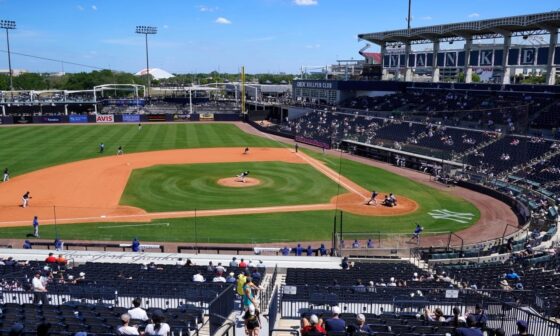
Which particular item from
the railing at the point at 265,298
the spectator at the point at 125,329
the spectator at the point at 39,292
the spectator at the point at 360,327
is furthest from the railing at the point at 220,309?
the spectator at the point at 39,292

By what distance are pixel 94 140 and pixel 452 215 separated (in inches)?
2052

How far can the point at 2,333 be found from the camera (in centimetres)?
858

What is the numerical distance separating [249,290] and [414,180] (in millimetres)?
34080

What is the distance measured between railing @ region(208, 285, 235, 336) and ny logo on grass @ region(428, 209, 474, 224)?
22824 millimetres

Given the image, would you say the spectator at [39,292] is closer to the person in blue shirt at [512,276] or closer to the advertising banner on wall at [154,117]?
the person in blue shirt at [512,276]

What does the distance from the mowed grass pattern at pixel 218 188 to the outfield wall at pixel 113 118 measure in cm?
4659

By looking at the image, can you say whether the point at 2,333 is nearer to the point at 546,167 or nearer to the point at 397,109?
the point at 546,167

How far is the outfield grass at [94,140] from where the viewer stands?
170 ft

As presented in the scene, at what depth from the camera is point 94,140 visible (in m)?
66.1

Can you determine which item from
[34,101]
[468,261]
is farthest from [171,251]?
[34,101]

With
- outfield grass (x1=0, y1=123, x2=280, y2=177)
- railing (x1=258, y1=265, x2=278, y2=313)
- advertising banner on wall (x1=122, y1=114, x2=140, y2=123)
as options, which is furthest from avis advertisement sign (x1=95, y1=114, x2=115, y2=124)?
railing (x1=258, y1=265, x2=278, y2=313)

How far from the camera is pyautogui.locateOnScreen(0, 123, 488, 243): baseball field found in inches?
1143

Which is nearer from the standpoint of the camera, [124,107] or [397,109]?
[397,109]

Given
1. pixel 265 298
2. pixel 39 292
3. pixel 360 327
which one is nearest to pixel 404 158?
pixel 265 298
